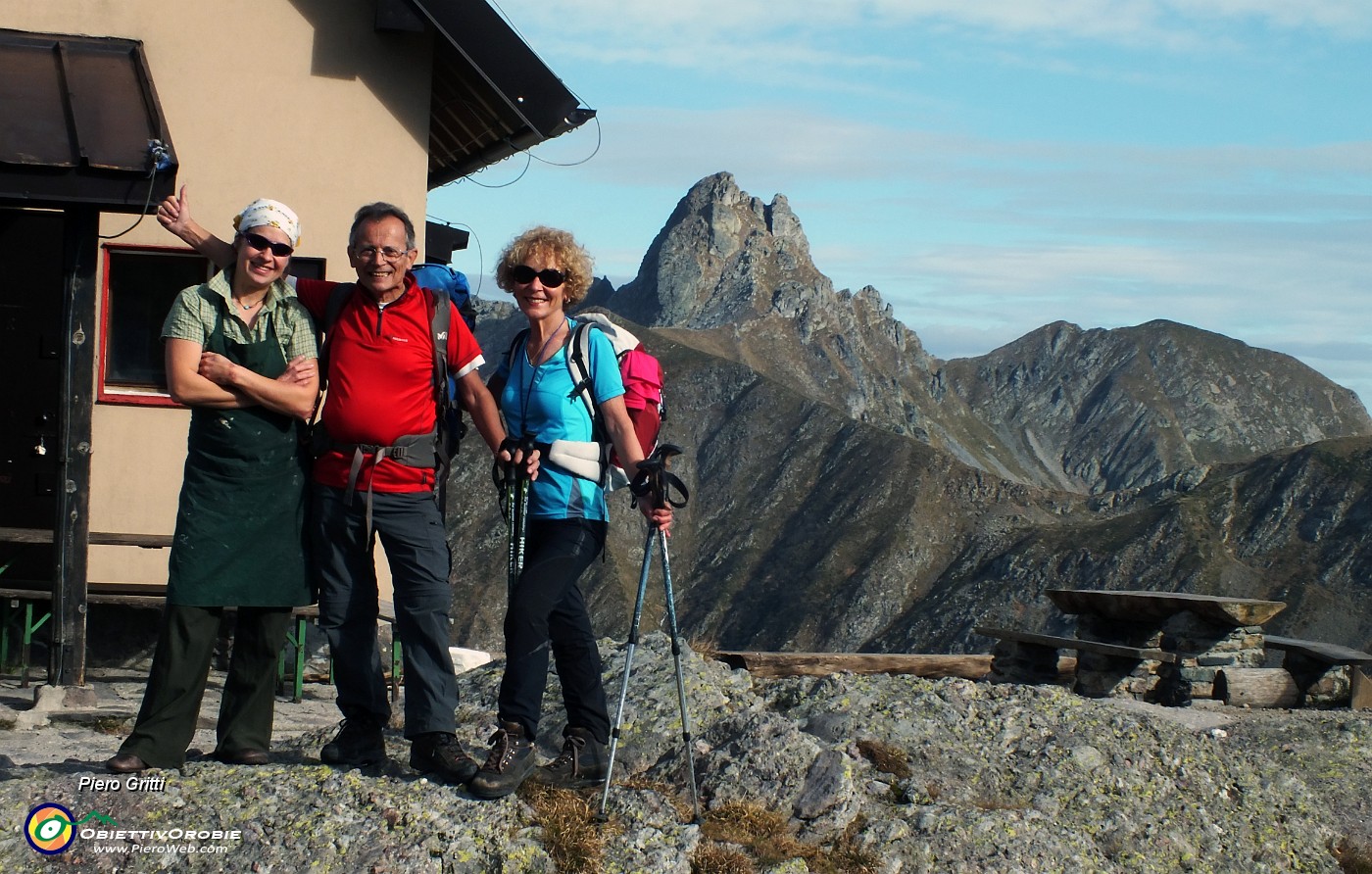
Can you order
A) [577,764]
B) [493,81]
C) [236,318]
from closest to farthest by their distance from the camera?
[236,318] → [577,764] → [493,81]

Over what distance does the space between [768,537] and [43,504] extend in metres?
152

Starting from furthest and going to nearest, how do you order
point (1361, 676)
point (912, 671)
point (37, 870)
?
point (1361, 676), point (912, 671), point (37, 870)

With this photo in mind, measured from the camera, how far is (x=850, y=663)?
1052 cm

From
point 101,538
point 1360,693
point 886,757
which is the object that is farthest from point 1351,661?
point 101,538

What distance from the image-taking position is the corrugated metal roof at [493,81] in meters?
9.67

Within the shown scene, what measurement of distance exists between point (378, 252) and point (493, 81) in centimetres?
538

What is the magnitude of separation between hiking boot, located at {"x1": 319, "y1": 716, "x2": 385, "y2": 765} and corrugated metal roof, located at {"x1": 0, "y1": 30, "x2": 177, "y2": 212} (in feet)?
13.2

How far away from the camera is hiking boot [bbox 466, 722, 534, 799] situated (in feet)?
15.7

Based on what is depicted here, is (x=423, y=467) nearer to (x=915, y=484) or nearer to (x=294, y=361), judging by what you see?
(x=294, y=361)

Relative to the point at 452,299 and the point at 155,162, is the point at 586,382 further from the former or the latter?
the point at 155,162

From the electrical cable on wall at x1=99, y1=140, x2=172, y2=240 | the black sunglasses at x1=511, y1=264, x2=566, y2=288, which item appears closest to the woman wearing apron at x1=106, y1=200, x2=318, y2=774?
the black sunglasses at x1=511, y1=264, x2=566, y2=288

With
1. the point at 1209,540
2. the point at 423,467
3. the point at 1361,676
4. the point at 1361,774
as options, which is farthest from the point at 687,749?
the point at 1209,540

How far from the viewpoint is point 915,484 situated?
156875 mm

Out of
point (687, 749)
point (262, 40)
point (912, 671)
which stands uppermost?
point (262, 40)
